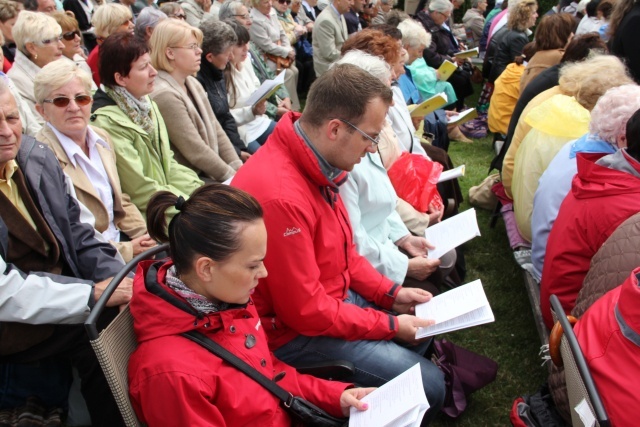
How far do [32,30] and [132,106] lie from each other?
1.23 meters

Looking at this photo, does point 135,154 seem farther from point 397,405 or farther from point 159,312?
point 397,405

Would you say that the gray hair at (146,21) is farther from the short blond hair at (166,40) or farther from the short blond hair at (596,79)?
the short blond hair at (596,79)

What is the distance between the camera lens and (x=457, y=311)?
2461 mm

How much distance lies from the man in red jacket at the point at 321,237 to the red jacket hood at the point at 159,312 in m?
0.50

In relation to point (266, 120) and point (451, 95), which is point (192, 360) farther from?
point (451, 95)

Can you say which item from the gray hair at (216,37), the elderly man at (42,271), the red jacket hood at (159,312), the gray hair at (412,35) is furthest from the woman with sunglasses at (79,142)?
the gray hair at (412,35)

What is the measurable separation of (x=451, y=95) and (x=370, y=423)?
5464 mm

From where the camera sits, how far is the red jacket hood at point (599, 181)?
2.58m

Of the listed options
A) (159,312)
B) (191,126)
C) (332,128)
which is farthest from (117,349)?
(191,126)

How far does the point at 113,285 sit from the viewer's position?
183 cm

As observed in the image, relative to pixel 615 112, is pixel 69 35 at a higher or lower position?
lower

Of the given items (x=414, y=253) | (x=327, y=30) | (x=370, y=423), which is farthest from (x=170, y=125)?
(x=327, y=30)

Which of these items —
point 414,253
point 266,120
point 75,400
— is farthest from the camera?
point 266,120

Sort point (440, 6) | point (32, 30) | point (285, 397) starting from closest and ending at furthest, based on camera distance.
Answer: point (285, 397), point (32, 30), point (440, 6)
